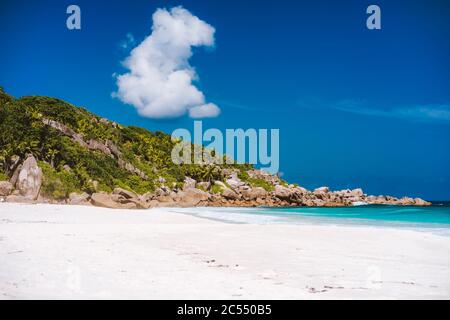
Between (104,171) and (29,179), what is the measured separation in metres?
13.7

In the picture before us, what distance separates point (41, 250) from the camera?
8086mm

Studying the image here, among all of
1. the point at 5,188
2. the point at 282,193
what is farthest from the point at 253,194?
the point at 5,188

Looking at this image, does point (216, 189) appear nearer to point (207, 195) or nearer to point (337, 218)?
point (207, 195)

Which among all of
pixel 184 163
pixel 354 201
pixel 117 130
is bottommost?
pixel 354 201

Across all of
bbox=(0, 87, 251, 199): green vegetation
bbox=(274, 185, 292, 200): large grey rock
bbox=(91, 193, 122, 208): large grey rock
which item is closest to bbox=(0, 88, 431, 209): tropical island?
bbox=(0, 87, 251, 199): green vegetation

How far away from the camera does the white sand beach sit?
16.9 ft

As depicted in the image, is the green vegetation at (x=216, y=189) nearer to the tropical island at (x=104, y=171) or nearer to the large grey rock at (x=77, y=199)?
the tropical island at (x=104, y=171)

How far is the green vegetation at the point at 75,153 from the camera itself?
4016 centimetres

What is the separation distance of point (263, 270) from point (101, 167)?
4659 cm

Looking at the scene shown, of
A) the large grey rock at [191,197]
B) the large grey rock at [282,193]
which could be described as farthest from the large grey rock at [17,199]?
the large grey rock at [282,193]

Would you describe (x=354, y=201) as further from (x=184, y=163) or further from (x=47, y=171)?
(x=47, y=171)

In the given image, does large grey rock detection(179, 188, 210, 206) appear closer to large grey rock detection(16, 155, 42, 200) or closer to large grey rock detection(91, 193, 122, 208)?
large grey rock detection(91, 193, 122, 208)

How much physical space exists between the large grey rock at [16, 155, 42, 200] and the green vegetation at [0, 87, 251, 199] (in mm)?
954
